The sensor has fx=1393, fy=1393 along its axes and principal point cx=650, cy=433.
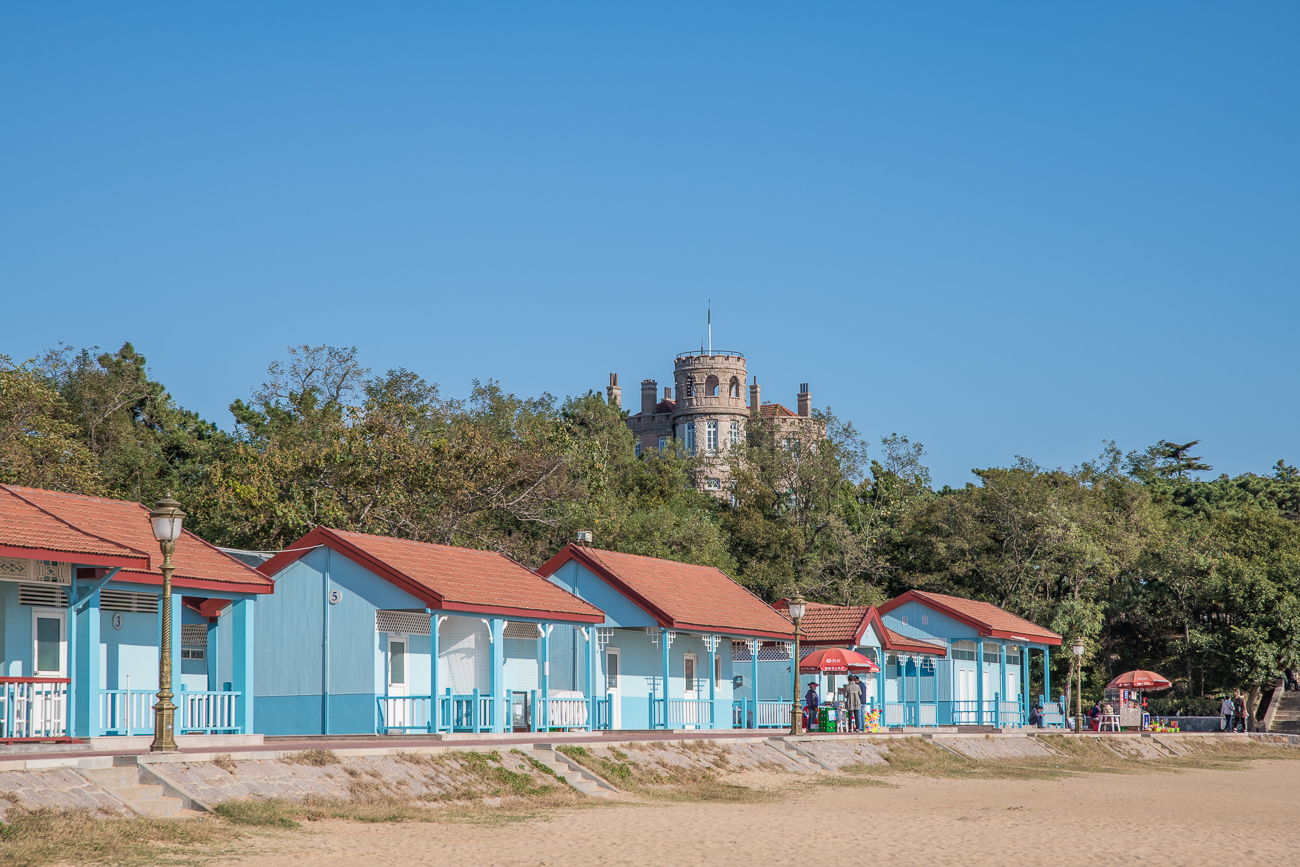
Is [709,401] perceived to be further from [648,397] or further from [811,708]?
[811,708]

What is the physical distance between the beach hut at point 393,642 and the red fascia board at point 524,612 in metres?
0.03

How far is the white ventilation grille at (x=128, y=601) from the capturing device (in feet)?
69.2

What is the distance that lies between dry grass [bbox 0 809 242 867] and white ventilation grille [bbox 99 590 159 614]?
7.74 meters

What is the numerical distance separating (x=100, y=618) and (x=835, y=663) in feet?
58.7

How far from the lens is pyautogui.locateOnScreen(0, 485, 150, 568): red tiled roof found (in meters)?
18.2

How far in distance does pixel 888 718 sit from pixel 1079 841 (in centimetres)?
2324

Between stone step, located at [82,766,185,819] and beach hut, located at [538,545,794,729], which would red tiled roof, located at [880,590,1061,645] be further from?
stone step, located at [82,766,185,819]

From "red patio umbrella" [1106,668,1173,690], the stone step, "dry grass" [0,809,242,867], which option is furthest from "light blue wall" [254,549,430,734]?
"red patio umbrella" [1106,668,1173,690]

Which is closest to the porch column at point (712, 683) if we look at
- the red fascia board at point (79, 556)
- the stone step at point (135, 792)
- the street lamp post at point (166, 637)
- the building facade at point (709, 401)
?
the red fascia board at point (79, 556)

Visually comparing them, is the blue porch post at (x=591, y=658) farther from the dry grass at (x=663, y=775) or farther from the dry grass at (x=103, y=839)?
the dry grass at (x=103, y=839)

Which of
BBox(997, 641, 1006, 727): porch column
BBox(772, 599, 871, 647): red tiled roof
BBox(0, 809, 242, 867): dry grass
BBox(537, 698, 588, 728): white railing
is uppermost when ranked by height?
BBox(772, 599, 871, 647): red tiled roof

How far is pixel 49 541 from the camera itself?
18.6 m

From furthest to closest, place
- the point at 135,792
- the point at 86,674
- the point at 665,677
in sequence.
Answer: the point at 665,677 → the point at 86,674 → the point at 135,792

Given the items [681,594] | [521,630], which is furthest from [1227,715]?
[521,630]
